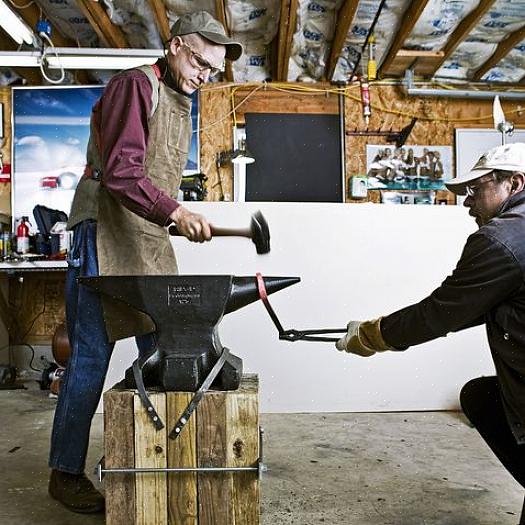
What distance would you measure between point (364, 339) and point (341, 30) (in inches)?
118

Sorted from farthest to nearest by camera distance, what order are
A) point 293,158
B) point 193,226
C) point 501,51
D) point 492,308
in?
point 293,158, point 501,51, point 492,308, point 193,226

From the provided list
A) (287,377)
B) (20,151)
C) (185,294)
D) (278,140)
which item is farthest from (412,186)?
(185,294)

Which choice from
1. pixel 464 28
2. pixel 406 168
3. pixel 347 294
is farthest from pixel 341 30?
pixel 347 294

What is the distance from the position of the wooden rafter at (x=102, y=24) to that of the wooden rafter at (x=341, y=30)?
1524 mm

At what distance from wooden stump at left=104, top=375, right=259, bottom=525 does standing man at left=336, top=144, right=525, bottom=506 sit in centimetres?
50

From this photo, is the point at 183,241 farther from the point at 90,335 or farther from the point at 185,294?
the point at 185,294

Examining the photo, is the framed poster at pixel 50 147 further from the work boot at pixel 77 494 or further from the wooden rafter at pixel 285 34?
the work boot at pixel 77 494

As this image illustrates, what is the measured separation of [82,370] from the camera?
1618 mm

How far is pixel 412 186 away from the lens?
4.80m

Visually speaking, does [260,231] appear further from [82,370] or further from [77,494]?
[77,494]

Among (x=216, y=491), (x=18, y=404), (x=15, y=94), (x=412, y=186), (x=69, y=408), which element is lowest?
(x=18, y=404)

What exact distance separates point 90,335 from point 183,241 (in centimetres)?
137

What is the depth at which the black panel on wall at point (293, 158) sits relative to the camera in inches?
184

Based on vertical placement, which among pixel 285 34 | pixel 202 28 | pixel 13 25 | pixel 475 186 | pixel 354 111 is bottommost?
pixel 475 186
